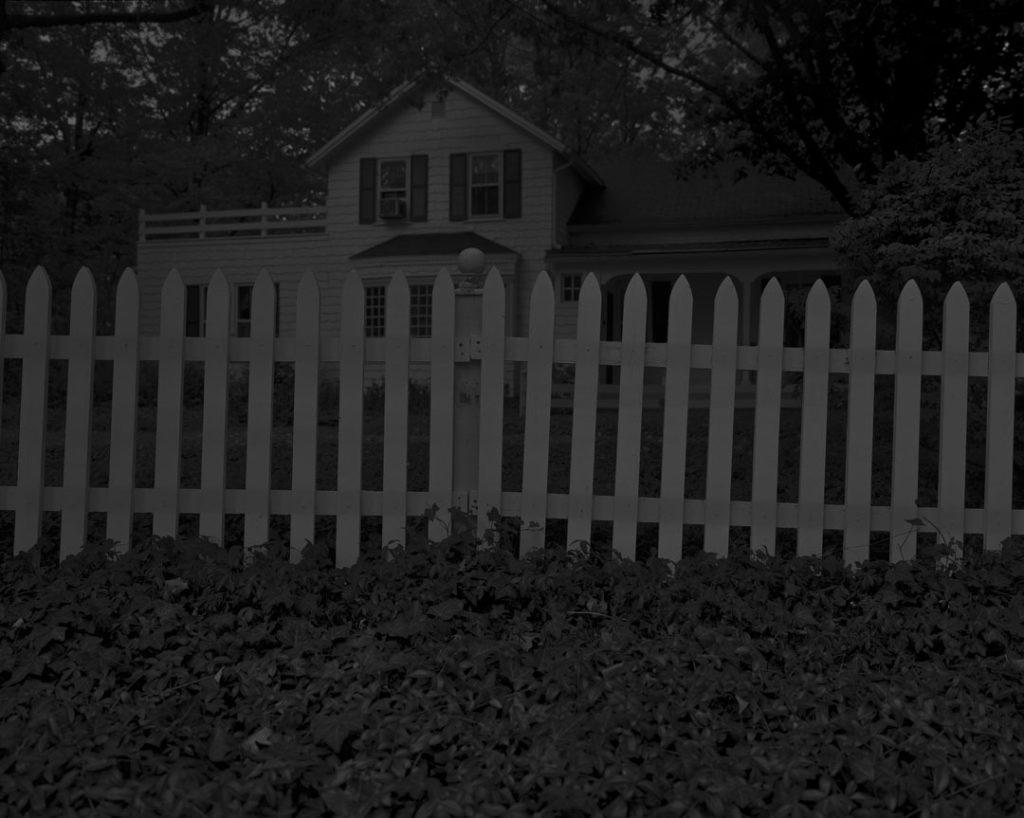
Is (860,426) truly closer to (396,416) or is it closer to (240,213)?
(396,416)

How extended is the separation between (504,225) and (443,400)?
15.1 m

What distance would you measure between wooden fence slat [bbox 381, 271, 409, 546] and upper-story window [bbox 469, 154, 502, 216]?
15193 mm

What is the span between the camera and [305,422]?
15.1 ft

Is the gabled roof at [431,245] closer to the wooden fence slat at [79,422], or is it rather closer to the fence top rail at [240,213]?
the fence top rail at [240,213]

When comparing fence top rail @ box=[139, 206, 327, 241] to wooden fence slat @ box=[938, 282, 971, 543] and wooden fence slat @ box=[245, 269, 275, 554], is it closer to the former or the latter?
wooden fence slat @ box=[245, 269, 275, 554]

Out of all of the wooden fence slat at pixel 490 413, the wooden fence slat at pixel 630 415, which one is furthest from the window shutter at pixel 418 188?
the wooden fence slat at pixel 630 415

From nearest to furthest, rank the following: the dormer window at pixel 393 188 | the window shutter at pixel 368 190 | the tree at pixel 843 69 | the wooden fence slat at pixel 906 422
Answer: the wooden fence slat at pixel 906 422, the tree at pixel 843 69, the dormer window at pixel 393 188, the window shutter at pixel 368 190

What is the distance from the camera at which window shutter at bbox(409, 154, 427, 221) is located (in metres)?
19.7

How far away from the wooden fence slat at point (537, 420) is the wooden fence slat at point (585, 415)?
131mm

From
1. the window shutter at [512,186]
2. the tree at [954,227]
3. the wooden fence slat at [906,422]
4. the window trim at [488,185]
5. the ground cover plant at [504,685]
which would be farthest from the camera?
the window trim at [488,185]

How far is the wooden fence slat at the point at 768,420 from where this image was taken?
15.0 ft

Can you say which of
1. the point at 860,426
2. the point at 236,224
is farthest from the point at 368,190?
the point at 860,426

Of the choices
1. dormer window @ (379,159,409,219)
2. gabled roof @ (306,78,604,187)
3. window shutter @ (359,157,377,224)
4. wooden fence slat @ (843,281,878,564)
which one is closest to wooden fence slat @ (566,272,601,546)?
wooden fence slat @ (843,281,878,564)

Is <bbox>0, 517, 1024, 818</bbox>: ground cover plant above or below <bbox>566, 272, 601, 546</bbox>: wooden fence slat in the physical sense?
below
